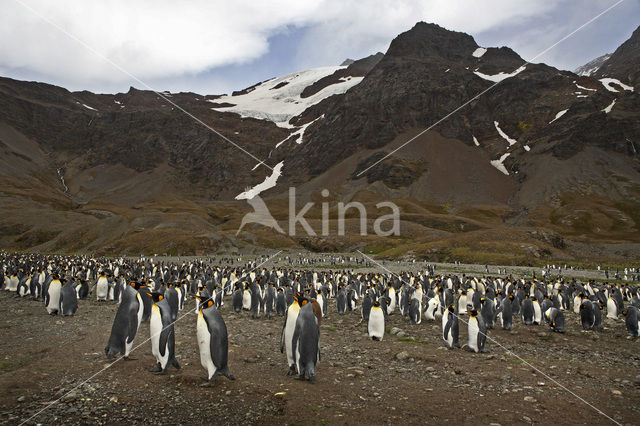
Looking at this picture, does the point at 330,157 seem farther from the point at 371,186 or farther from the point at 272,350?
the point at 272,350

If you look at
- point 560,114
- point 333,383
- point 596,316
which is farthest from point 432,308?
point 560,114

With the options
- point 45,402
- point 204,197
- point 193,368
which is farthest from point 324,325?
point 204,197

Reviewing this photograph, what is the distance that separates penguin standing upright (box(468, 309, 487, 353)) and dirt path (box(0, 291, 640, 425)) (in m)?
0.33

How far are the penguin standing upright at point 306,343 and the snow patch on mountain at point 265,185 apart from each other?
116m

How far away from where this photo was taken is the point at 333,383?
22.6 feet

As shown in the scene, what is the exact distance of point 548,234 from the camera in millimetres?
49094

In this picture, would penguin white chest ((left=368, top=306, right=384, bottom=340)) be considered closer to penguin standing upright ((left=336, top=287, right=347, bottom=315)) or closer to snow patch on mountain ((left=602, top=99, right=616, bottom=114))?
penguin standing upright ((left=336, top=287, right=347, bottom=315))

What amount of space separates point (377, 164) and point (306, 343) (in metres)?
101

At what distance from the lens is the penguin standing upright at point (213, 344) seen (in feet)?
21.4

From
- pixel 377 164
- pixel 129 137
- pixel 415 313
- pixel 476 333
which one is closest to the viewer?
pixel 476 333

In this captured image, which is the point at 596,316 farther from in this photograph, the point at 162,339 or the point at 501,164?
the point at 501,164

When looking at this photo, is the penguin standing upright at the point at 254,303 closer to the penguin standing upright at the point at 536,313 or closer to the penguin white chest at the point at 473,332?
the penguin white chest at the point at 473,332

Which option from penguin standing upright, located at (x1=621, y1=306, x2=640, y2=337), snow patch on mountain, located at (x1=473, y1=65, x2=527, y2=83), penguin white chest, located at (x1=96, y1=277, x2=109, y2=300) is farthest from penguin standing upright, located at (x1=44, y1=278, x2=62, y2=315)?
snow patch on mountain, located at (x1=473, y1=65, x2=527, y2=83)

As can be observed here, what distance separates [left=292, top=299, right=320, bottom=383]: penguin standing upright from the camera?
6.84 meters
